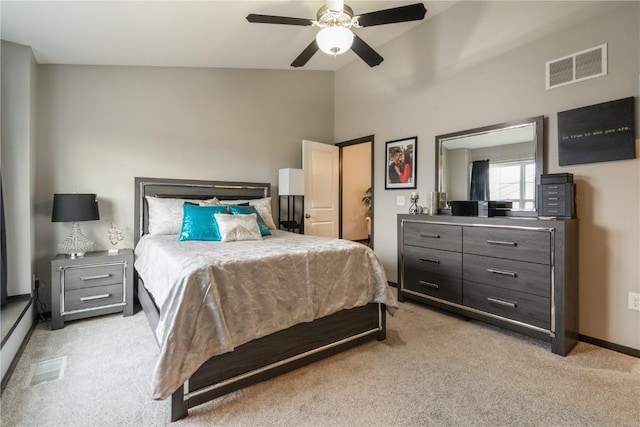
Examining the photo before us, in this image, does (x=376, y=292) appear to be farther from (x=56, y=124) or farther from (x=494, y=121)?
(x=56, y=124)

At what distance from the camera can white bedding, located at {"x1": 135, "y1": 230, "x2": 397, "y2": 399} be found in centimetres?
158

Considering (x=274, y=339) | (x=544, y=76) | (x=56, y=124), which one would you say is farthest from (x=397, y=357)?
(x=56, y=124)

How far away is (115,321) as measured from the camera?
2938mm

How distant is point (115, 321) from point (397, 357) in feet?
8.76

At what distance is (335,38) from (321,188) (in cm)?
272

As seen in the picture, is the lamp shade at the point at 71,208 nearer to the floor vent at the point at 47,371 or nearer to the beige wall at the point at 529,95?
the floor vent at the point at 47,371

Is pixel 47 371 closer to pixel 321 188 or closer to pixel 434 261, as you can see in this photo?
pixel 434 261

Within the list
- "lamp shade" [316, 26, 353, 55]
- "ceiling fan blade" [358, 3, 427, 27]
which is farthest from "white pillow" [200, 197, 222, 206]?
"ceiling fan blade" [358, 3, 427, 27]

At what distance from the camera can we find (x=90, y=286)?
9.48 feet

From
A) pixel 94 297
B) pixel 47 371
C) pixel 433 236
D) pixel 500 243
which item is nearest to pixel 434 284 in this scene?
pixel 433 236

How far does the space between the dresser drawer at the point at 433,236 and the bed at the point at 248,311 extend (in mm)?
994

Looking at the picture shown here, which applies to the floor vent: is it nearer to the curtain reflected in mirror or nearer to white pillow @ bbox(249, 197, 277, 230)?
white pillow @ bbox(249, 197, 277, 230)

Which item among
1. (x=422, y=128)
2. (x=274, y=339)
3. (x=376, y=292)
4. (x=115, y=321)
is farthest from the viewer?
(x=422, y=128)

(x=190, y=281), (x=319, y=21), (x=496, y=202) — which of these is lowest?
(x=190, y=281)
